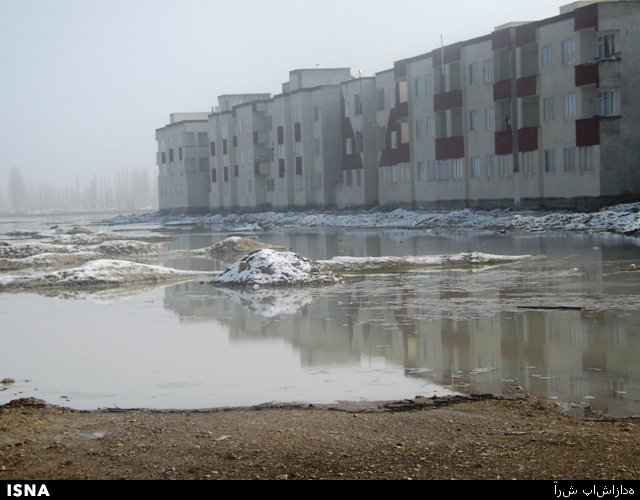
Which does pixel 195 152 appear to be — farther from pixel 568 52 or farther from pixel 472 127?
pixel 568 52

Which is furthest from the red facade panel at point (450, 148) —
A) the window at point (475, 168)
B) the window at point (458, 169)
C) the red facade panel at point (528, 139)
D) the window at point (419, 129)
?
the red facade panel at point (528, 139)

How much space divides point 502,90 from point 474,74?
411cm

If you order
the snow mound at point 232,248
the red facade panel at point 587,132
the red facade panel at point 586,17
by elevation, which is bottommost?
the snow mound at point 232,248

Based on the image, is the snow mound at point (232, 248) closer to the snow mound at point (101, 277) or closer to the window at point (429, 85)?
the snow mound at point (101, 277)

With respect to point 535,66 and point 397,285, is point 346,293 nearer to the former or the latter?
point 397,285

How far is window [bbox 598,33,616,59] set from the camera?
163 ft

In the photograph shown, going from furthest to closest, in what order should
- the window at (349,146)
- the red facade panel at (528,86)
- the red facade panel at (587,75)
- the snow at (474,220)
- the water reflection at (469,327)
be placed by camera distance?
the window at (349,146)
the red facade panel at (528,86)
the red facade panel at (587,75)
the snow at (474,220)
the water reflection at (469,327)

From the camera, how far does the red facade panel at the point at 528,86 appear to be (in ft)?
180

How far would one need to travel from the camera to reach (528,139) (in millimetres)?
55562

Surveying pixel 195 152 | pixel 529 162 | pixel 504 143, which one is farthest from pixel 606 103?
pixel 195 152

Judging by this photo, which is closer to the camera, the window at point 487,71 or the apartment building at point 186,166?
the window at point 487,71

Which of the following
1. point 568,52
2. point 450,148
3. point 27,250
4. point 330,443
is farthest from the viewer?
point 450,148

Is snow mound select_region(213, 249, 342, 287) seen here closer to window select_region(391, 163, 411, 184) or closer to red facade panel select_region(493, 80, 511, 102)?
red facade panel select_region(493, 80, 511, 102)

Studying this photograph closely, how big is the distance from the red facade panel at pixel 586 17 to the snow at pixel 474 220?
9.81m
